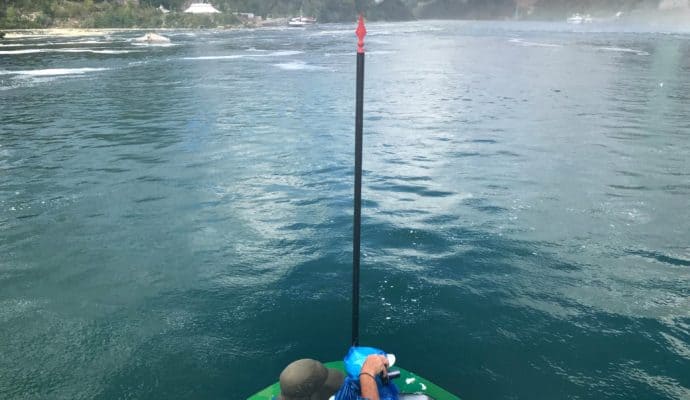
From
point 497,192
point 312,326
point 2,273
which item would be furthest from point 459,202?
point 2,273

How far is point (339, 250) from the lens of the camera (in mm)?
12688

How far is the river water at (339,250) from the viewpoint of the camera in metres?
8.42

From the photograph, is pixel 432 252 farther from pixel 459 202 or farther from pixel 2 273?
pixel 2 273

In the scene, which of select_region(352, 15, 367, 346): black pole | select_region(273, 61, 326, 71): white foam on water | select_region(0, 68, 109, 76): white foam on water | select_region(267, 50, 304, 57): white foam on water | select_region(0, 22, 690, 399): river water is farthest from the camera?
select_region(267, 50, 304, 57): white foam on water

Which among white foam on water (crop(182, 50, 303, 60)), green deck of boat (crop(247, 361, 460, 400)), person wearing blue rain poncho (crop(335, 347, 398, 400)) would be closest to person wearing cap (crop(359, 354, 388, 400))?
person wearing blue rain poncho (crop(335, 347, 398, 400))

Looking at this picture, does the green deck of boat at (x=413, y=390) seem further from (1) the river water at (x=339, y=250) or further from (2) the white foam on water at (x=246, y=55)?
(2) the white foam on water at (x=246, y=55)

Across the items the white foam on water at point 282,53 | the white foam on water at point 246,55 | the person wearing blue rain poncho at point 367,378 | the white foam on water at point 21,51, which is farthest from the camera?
the white foam on water at point 282,53

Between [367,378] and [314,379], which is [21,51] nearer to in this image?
[314,379]

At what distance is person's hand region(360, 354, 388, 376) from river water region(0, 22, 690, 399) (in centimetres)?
240

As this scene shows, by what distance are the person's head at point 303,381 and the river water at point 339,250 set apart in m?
2.24

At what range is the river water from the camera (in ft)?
27.6

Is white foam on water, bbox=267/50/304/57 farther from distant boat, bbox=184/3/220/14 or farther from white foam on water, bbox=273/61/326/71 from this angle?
distant boat, bbox=184/3/220/14

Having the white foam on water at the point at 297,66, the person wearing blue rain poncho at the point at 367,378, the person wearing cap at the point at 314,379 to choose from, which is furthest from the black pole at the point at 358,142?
the white foam on water at the point at 297,66

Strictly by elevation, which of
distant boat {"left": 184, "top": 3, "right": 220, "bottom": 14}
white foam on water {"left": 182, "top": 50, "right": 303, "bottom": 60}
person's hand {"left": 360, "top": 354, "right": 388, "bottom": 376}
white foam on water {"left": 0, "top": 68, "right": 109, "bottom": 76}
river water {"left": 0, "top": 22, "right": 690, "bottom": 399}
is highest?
distant boat {"left": 184, "top": 3, "right": 220, "bottom": 14}
